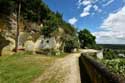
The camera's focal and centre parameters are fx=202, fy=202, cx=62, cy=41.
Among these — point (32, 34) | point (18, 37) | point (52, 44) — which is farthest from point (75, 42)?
point (18, 37)

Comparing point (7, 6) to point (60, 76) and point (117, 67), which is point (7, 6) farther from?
point (117, 67)

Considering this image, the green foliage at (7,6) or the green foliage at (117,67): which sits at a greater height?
the green foliage at (7,6)

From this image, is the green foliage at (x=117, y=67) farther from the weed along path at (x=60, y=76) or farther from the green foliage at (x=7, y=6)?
the green foliage at (x=7, y=6)

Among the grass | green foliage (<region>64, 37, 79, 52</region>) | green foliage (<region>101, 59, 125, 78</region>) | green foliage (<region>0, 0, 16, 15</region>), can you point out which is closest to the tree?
green foliage (<region>64, 37, 79, 52</region>)

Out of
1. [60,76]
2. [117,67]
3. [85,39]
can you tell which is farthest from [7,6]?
[85,39]

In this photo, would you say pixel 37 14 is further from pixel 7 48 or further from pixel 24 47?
pixel 7 48

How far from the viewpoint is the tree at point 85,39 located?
87.9 meters

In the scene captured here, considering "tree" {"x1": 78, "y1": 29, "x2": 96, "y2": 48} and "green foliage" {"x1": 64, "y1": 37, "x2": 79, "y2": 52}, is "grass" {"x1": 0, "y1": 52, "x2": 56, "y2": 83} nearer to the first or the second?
"green foliage" {"x1": 64, "y1": 37, "x2": 79, "y2": 52}

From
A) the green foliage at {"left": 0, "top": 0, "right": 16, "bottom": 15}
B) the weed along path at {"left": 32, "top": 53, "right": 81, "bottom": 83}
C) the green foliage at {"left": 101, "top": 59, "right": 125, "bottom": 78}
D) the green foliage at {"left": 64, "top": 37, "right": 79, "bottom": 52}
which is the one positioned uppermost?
the green foliage at {"left": 0, "top": 0, "right": 16, "bottom": 15}

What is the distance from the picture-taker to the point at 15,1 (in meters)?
39.2

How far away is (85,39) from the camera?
88000 mm

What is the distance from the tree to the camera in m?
87.9

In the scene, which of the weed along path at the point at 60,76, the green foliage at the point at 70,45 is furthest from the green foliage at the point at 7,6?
the green foliage at the point at 70,45

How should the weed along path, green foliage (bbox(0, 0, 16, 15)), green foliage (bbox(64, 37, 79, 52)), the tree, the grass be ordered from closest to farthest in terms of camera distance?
1. the weed along path
2. the grass
3. green foliage (bbox(0, 0, 16, 15))
4. green foliage (bbox(64, 37, 79, 52))
5. the tree
